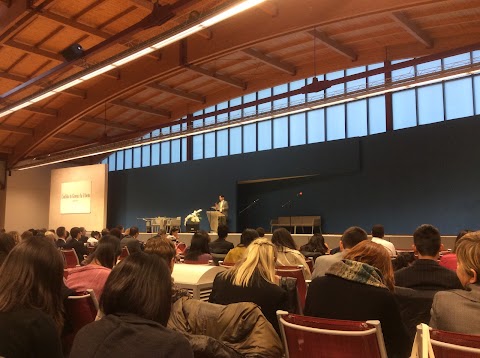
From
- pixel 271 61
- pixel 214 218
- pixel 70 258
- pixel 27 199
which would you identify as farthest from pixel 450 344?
pixel 27 199

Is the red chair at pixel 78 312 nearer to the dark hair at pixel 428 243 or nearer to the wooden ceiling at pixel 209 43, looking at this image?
the dark hair at pixel 428 243

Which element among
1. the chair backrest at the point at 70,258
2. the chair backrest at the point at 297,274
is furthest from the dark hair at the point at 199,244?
the chair backrest at the point at 297,274

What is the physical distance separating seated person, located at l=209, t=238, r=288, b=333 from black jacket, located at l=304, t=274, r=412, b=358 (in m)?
0.26

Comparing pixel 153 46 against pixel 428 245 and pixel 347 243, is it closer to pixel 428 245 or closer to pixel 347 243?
pixel 347 243

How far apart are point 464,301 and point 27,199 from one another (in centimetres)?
2197

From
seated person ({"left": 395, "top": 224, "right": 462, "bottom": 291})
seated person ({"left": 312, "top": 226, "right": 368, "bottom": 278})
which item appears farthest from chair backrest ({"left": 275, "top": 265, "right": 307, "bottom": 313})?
seated person ({"left": 395, "top": 224, "right": 462, "bottom": 291})

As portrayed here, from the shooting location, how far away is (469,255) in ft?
6.99

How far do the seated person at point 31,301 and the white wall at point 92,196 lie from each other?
16.8 meters

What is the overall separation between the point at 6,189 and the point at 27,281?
20.9 meters

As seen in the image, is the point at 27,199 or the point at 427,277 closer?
the point at 427,277

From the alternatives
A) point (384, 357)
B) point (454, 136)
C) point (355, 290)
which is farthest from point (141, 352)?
point (454, 136)

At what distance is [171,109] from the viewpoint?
16922mm

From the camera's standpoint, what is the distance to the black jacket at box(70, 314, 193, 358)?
3.99 feet

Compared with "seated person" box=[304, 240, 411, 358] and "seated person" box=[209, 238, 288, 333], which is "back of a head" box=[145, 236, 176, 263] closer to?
"seated person" box=[209, 238, 288, 333]
